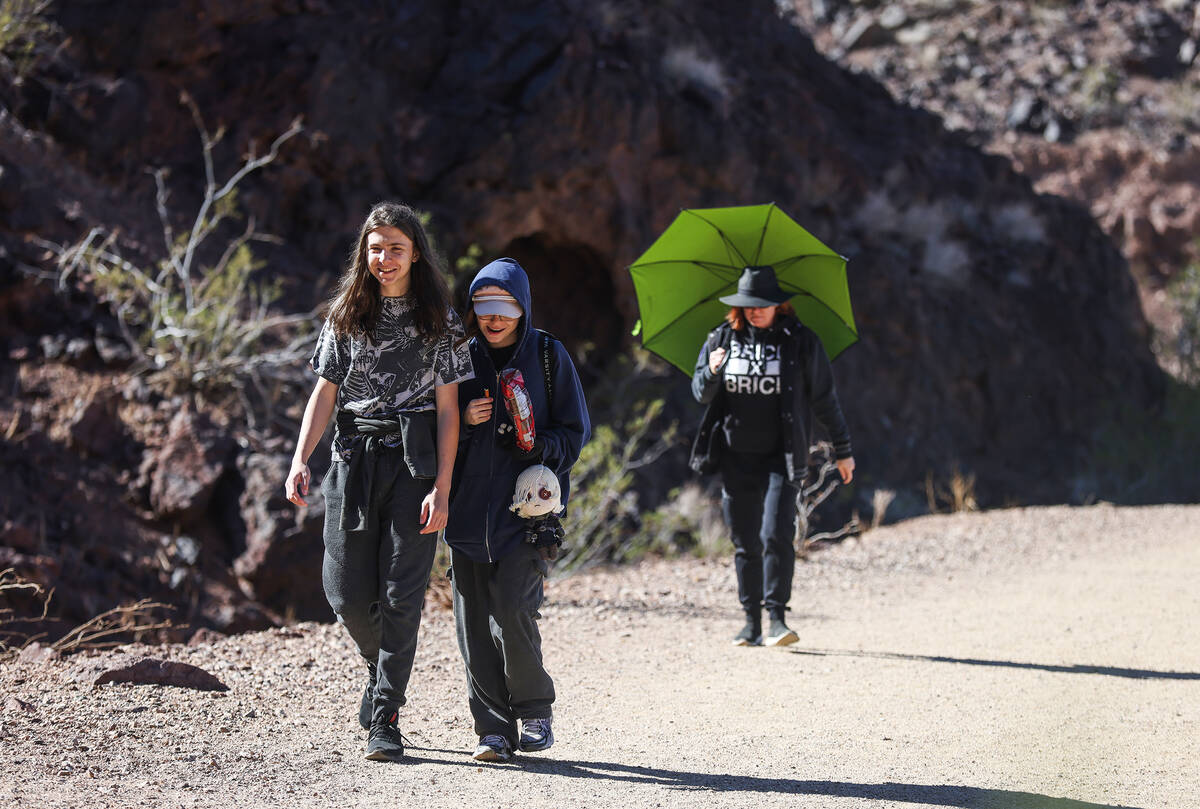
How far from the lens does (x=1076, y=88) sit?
3222 cm

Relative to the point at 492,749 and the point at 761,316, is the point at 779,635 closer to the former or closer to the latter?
the point at 761,316

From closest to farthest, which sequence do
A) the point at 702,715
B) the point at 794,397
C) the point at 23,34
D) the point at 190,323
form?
the point at 702,715 < the point at 794,397 < the point at 190,323 < the point at 23,34

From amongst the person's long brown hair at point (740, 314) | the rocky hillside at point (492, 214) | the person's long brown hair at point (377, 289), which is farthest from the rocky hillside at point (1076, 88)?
the person's long brown hair at point (377, 289)

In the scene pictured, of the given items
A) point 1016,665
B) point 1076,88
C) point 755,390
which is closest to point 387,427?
point 755,390

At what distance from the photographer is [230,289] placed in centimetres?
1011

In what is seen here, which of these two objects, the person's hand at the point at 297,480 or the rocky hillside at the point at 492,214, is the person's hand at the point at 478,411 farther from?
the rocky hillside at the point at 492,214

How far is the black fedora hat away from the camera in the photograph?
19.2 feet

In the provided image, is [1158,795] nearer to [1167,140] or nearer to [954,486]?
[954,486]

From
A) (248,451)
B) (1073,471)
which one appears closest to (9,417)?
(248,451)

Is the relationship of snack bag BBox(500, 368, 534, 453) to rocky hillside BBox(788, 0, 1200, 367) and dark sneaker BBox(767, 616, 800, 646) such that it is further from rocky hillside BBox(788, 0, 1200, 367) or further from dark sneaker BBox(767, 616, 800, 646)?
rocky hillside BBox(788, 0, 1200, 367)

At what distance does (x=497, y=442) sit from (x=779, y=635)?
8.99 feet

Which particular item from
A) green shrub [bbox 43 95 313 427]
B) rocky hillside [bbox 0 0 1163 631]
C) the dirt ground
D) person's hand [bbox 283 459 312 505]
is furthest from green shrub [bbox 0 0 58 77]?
person's hand [bbox 283 459 312 505]

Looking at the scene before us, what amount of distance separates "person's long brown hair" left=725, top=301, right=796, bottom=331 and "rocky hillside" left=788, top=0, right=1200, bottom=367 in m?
23.2

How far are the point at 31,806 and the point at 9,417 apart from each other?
619 centimetres
